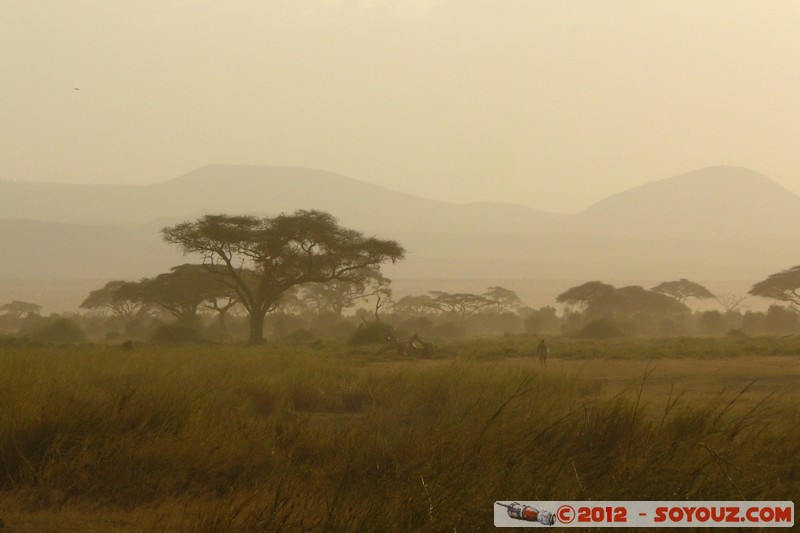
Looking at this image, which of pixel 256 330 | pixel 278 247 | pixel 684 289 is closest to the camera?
pixel 256 330

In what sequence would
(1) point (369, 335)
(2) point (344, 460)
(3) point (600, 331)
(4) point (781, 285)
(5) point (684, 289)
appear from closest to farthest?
1. (2) point (344, 460)
2. (1) point (369, 335)
3. (3) point (600, 331)
4. (4) point (781, 285)
5. (5) point (684, 289)

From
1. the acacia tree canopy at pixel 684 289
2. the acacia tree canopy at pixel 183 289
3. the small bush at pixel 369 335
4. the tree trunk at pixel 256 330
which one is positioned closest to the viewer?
the small bush at pixel 369 335

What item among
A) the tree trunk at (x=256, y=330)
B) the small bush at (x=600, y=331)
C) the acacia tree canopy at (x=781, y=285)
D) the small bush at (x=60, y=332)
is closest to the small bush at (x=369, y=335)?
the tree trunk at (x=256, y=330)

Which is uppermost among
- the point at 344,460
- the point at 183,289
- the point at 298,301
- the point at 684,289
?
the point at 183,289

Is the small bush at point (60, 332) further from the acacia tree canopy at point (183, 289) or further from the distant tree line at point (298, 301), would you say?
the acacia tree canopy at point (183, 289)

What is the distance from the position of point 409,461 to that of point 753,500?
8.23 feet

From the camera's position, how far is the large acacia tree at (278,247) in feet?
115

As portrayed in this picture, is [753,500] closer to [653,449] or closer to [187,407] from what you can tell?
[653,449]

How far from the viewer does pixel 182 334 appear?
3525 centimetres

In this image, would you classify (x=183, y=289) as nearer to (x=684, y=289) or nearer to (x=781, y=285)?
(x=781, y=285)

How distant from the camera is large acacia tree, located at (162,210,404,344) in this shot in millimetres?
35188

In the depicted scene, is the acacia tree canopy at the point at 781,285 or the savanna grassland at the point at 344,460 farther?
the acacia tree canopy at the point at 781,285

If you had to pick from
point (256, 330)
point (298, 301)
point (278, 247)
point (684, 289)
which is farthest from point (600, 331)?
point (298, 301)

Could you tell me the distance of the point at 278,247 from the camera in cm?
3509
